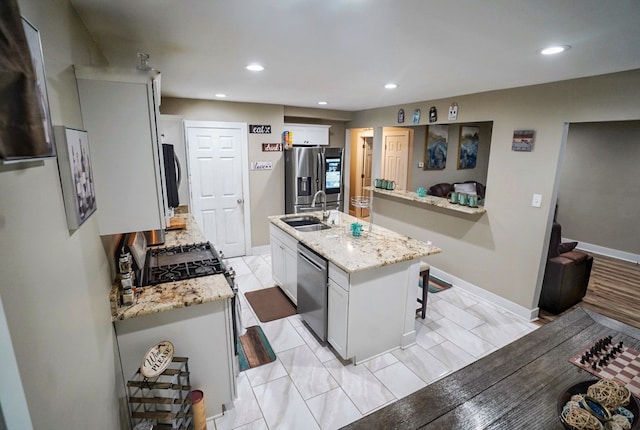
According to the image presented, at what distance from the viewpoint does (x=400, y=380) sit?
7.80 feet

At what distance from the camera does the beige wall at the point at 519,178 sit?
8.59 ft

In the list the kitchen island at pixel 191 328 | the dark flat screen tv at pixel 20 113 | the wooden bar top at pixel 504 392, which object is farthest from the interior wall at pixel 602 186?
the dark flat screen tv at pixel 20 113

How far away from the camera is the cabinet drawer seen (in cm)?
234

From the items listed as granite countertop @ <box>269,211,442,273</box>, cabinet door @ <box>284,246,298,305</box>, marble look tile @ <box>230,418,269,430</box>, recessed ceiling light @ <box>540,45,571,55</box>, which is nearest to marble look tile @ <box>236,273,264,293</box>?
cabinet door @ <box>284,246,298,305</box>

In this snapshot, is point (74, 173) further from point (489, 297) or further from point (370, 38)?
point (489, 297)

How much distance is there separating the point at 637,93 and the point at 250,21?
2959 millimetres

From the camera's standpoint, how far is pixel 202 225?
470 centimetres

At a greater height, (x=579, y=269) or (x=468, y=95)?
(x=468, y=95)

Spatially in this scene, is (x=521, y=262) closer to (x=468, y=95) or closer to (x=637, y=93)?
(x=637, y=93)

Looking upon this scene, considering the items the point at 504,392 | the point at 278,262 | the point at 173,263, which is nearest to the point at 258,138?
the point at 278,262

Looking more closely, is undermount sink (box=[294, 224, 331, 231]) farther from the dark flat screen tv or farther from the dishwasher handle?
the dark flat screen tv

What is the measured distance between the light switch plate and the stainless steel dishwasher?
7.44 feet

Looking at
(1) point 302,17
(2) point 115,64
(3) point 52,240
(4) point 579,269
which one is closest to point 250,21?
(1) point 302,17

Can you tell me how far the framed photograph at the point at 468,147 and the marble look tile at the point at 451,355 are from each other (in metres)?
4.63
